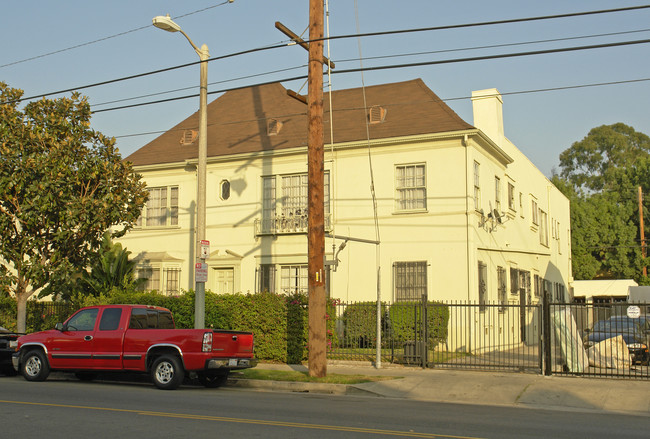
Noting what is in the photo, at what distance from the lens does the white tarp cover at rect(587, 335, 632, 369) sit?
17234 mm

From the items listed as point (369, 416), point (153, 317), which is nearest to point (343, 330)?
point (153, 317)

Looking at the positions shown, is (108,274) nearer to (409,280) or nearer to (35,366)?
(35,366)

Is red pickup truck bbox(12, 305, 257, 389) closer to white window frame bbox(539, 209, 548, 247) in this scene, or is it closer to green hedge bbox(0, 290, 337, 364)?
green hedge bbox(0, 290, 337, 364)

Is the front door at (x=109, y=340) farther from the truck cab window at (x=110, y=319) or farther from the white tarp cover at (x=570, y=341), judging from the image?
the white tarp cover at (x=570, y=341)

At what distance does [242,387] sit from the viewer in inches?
610

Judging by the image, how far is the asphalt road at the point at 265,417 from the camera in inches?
349

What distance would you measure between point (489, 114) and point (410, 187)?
5.96 m

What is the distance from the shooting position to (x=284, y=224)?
25906mm

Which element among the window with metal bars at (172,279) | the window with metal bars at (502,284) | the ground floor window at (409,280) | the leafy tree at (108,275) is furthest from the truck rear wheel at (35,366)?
the window with metal bars at (502,284)

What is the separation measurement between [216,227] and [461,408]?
55.2 feet

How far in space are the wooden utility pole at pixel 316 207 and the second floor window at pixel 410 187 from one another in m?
9.24

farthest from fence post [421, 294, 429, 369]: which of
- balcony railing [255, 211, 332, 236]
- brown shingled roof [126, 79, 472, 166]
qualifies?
brown shingled roof [126, 79, 472, 166]

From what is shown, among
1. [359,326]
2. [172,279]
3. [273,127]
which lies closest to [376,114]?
[273,127]

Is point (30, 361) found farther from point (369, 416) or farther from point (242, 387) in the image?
point (369, 416)
